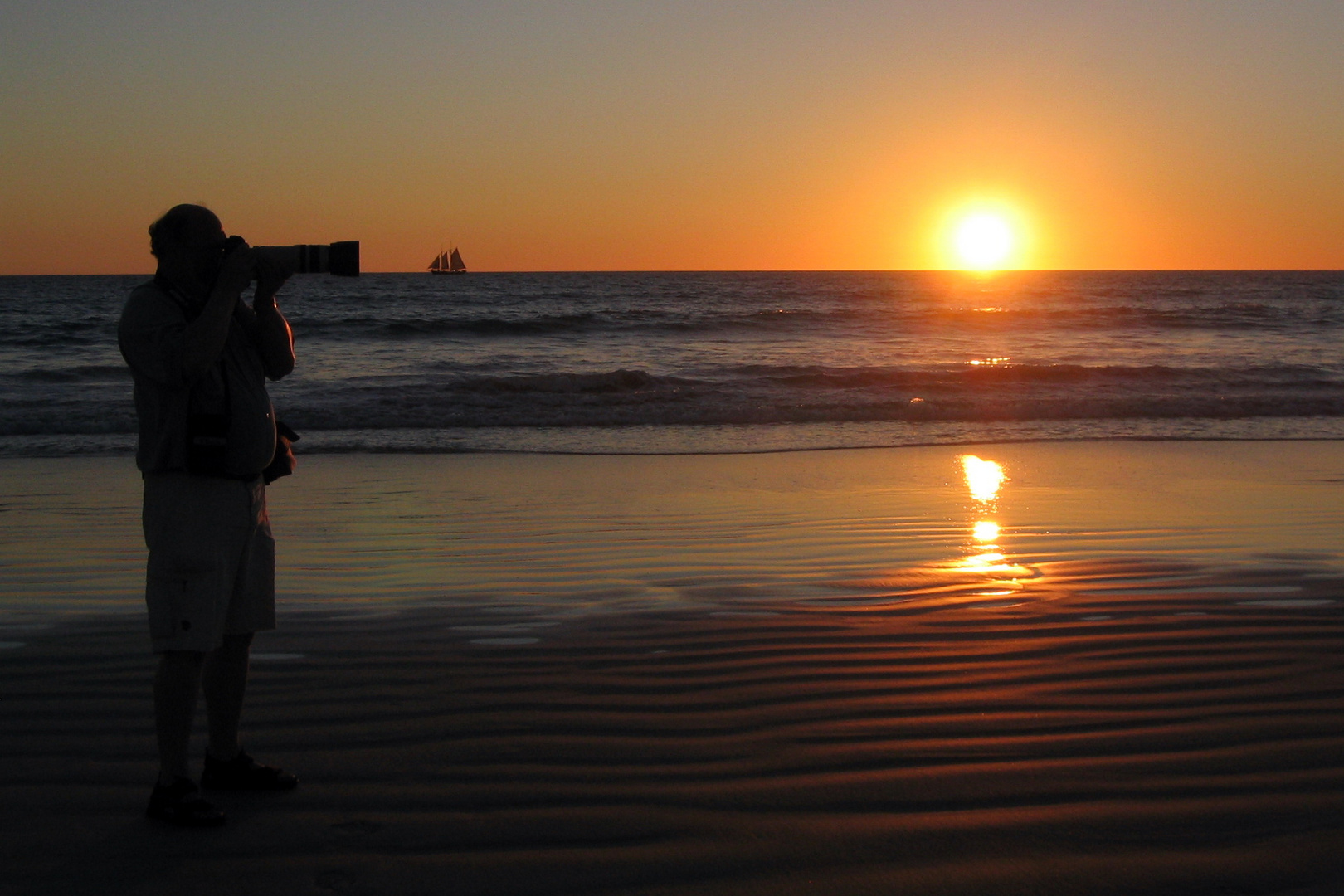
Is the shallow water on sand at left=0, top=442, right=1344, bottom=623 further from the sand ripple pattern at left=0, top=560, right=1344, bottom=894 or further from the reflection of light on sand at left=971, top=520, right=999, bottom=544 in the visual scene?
the sand ripple pattern at left=0, top=560, right=1344, bottom=894

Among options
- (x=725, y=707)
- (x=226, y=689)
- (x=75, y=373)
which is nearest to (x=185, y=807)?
(x=226, y=689)

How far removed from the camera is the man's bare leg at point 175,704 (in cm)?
267

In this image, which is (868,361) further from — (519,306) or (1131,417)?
(519,306)

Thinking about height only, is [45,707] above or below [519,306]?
below

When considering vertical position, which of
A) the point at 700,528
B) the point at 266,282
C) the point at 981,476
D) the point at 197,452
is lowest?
the point at 700,528

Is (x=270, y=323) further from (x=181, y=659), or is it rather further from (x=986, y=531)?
(x=986, y=531)

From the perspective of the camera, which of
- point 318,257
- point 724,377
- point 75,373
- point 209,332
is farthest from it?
point 724,377

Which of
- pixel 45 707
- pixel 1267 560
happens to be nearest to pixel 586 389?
pixel 1267 560

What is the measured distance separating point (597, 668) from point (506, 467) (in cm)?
580

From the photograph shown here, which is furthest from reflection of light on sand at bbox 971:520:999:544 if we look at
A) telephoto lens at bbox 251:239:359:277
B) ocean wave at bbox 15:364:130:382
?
ocean wave at bbox 15:364:130:382

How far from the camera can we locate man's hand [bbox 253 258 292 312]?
110 inches

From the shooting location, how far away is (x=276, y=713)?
352cm

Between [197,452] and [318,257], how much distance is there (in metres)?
0.69

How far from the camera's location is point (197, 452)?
2615 millimetres
